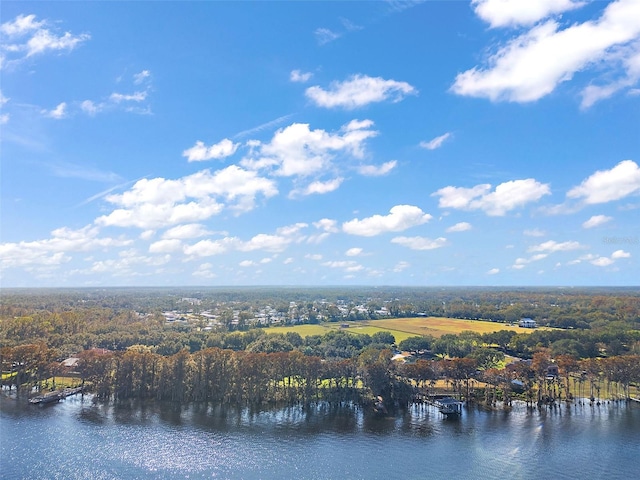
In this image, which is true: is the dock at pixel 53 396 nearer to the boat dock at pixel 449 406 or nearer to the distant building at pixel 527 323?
the boat dock at pixel 449 406

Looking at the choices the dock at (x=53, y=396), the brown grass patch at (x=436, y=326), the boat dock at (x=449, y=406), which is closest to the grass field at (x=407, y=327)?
the brown grass patch at (x=436, y=326)

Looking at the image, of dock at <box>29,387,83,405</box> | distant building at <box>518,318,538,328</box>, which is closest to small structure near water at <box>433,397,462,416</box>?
dock at <box>29,387,83,405</box>

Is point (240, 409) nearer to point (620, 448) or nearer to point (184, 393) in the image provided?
point (184, 393)

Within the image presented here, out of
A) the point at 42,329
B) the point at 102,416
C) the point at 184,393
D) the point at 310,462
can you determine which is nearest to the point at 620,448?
the point at 310,462

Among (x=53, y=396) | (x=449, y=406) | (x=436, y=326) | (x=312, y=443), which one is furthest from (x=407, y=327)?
(x=53, y=396)

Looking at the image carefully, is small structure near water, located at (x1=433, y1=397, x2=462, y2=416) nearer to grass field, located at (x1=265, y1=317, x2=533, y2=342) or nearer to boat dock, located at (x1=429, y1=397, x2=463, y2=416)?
boat dock, located at (x1=429, y1=397, x2=463, y2=416)

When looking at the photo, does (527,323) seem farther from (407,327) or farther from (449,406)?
(449,406)
